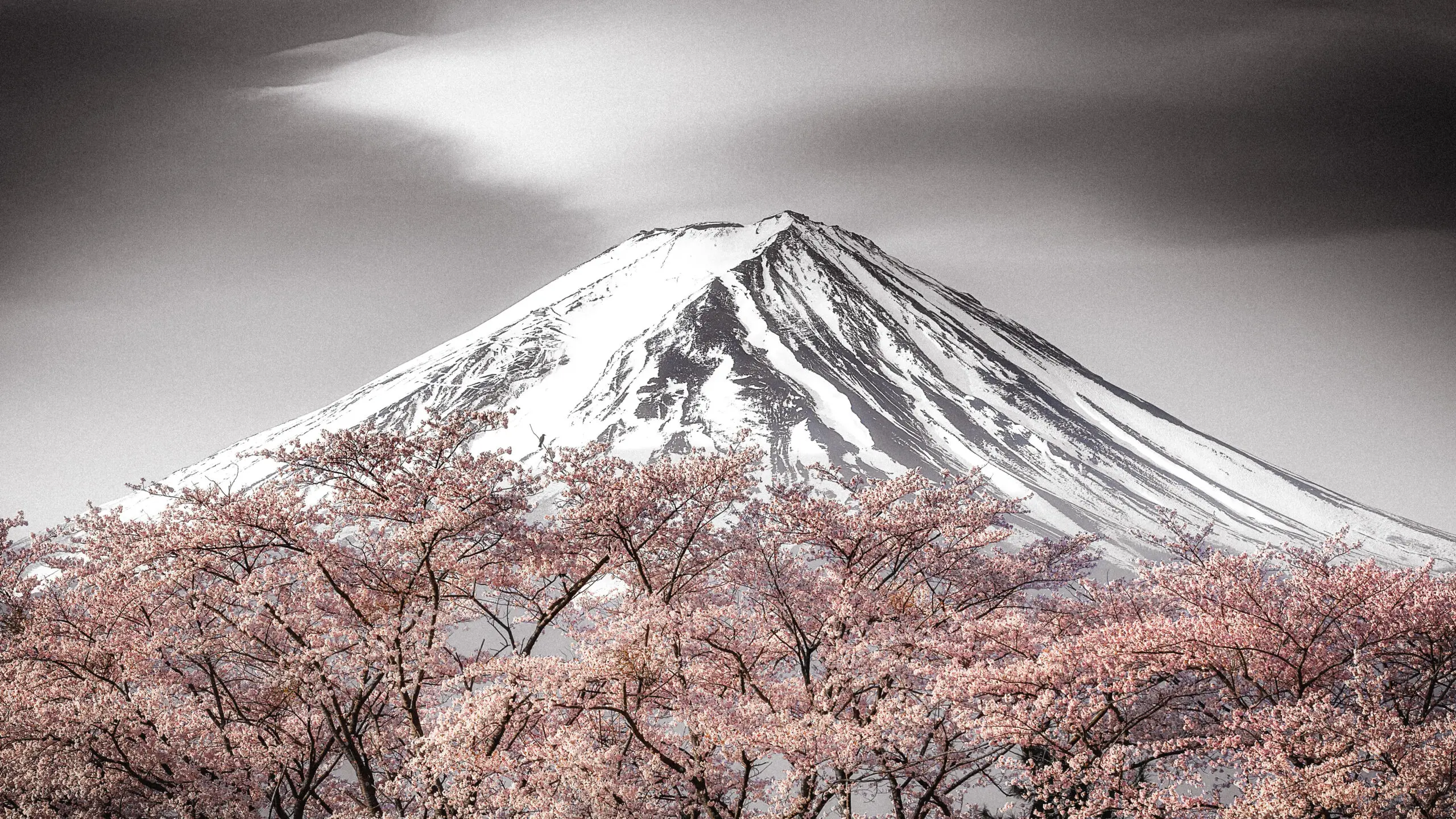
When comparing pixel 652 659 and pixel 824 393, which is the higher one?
pixel 824 393

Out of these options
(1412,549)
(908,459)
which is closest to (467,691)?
(908,459)

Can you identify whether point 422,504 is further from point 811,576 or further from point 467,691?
→ point 811,576

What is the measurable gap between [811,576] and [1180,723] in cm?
414

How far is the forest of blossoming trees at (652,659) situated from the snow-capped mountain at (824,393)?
30.6 m

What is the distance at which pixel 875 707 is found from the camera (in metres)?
8.90

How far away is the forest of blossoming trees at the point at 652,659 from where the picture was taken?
736 centimetres

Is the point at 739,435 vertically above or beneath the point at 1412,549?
beneath

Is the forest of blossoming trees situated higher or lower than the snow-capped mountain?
lower

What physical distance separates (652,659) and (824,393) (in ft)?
155

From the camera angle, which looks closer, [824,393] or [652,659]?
[652,659]

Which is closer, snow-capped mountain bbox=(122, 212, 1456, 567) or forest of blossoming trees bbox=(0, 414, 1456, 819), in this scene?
forest of blossoming trees bbox=(0, 414, 1456, 819)

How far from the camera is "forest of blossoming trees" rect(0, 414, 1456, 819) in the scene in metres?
7.36

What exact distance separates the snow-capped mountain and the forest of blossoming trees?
30.6 metres

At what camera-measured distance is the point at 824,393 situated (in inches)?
2160
